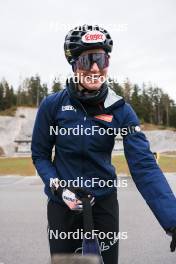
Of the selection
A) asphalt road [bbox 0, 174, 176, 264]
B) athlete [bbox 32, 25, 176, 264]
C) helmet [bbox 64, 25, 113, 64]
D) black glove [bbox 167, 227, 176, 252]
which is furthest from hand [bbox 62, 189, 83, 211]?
asphalt road [bbox 0, 174, 176, 264]

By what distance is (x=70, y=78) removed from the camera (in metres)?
2.94

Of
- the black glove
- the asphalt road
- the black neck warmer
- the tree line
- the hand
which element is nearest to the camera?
the black glove

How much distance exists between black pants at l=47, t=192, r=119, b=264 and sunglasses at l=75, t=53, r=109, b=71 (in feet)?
2.64

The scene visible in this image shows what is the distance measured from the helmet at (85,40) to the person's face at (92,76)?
4 centimetres

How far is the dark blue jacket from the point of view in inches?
105

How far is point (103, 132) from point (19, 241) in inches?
171

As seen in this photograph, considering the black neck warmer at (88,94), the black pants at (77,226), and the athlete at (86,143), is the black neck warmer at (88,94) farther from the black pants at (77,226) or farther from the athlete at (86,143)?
the black pants at (77,226)

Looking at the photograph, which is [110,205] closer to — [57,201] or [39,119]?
[57,201]

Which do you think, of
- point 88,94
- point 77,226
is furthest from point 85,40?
point 77,226

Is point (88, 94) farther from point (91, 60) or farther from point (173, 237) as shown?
point (173, 237)

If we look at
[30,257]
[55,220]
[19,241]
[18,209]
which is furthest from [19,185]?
[55,220]

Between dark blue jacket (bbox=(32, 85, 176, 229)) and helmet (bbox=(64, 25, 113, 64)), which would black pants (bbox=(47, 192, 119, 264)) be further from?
helmet (bbox=(64, 25, 113, 64))

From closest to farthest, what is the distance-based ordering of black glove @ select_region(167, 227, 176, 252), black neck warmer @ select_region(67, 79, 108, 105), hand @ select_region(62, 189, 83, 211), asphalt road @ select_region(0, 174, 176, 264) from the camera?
black glove @ select_region(167, 227, 176, 252) < hand @ select_region(62, 189, 83, 211) < black neck warmer @ select_region(67, 79, 108, 105) < asphalt road @ select_region(0, 174, 176, 264)

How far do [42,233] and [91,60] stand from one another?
15.8 ft
